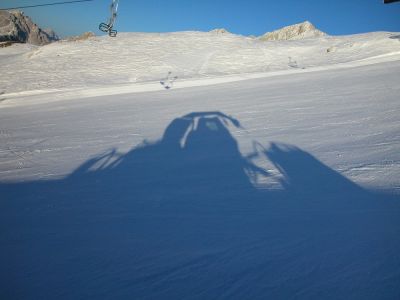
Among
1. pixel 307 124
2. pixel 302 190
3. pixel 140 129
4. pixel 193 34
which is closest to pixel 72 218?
pixel 302 190

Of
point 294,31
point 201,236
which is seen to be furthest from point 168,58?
point 294,31

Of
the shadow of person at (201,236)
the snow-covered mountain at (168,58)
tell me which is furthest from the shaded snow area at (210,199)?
the snow-covered mountain at (168,58)

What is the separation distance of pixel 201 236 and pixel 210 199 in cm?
84

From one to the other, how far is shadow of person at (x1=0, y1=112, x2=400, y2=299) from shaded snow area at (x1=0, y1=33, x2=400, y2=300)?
1 cm

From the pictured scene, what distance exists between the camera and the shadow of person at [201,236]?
7.26 ft

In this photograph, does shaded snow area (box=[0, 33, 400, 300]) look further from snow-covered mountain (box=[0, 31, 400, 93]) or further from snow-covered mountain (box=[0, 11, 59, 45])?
snow-covered mountain (box=[0, 11, 59, 45])

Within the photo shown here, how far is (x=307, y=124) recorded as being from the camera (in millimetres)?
6676

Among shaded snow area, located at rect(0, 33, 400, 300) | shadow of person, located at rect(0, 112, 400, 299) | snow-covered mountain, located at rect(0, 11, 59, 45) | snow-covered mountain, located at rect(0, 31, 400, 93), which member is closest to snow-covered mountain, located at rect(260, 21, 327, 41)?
snow-covered mountain, located at rect(0, 11, 59, 45)

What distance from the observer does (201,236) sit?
112 inches

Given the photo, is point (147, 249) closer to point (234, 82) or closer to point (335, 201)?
point (335, 201)

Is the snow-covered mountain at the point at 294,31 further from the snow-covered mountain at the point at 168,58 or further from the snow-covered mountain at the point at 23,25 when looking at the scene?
the snow-covered mountain at the point at 168,58

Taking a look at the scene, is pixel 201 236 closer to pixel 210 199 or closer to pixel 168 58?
pixel 210 199

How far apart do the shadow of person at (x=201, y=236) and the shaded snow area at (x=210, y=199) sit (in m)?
0.01

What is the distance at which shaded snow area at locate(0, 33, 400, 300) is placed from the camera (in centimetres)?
229
